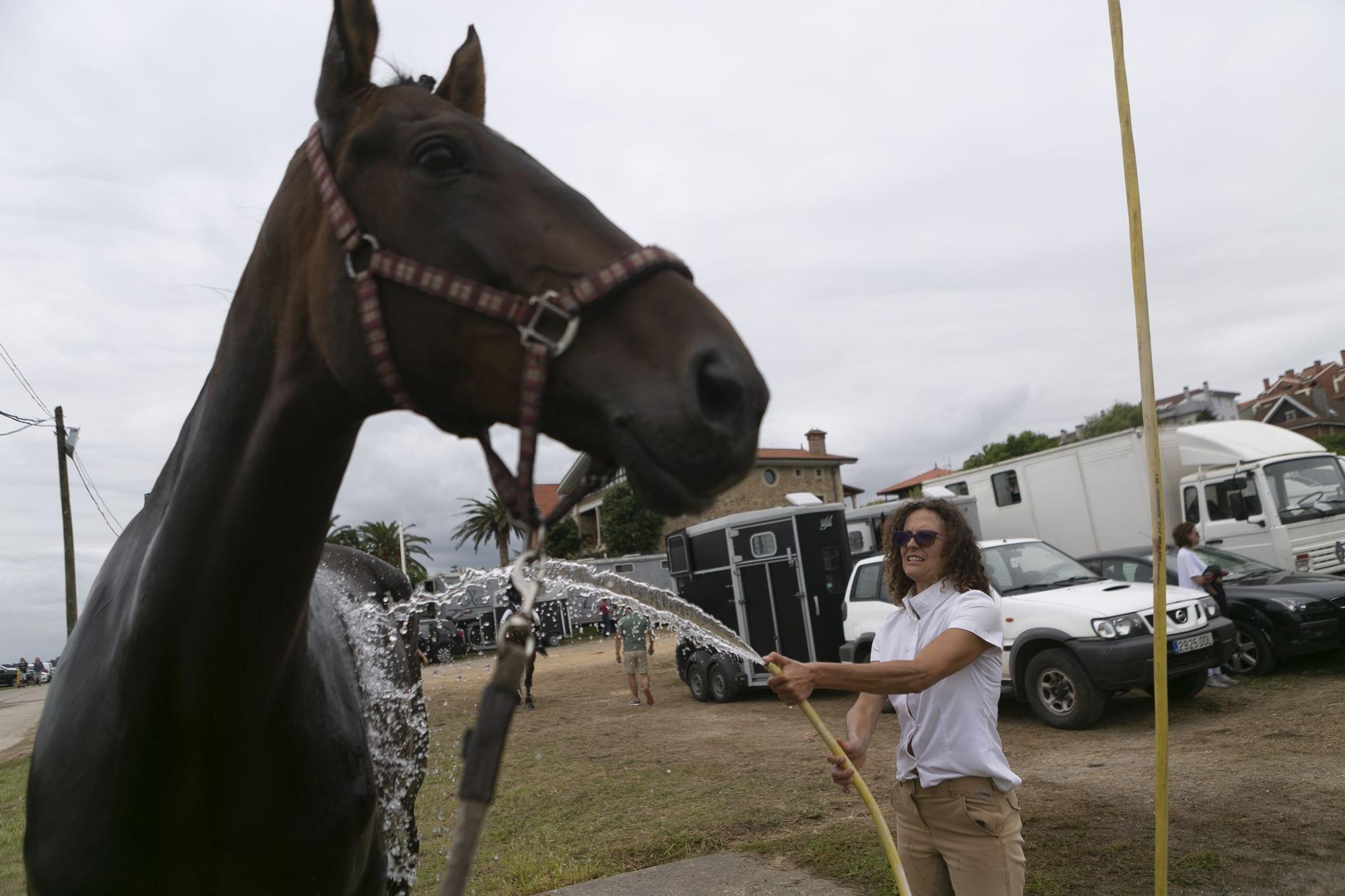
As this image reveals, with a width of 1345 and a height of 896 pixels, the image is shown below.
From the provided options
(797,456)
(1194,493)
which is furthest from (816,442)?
(1194,493)

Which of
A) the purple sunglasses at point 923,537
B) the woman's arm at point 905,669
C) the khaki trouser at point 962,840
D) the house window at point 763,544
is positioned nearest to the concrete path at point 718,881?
the khaki trouser at point 962,840

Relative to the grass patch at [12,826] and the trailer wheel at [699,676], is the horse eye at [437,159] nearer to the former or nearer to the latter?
the grass patch at [12,826]

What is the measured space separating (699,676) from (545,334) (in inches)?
487

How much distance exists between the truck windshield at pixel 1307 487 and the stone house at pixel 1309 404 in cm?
5875

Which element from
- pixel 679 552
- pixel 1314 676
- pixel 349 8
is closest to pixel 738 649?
pixel 349 8

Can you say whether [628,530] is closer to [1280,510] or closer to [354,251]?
[1280,510]

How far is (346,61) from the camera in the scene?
5.30 ft

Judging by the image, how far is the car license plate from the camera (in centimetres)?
812

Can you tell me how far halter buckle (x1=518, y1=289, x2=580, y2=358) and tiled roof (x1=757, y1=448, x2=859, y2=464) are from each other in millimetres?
51168

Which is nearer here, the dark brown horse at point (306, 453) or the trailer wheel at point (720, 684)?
the dark brown horse at point (306, 453)

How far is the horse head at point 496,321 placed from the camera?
1244mm

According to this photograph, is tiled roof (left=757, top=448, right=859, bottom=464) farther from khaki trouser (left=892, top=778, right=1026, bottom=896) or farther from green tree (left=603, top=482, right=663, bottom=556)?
khaki trouser (left=892, top=778, right=1026, bottom=896)

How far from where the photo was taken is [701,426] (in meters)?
1.21

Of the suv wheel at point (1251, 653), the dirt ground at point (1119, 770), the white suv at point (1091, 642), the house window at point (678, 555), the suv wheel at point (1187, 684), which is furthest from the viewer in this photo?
the house window at point (678, 555)
